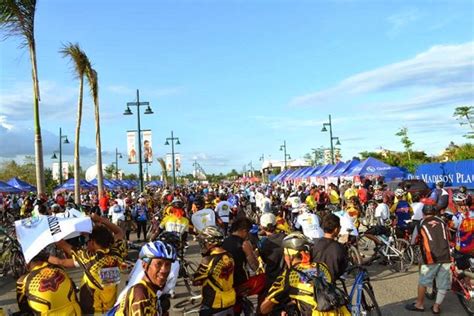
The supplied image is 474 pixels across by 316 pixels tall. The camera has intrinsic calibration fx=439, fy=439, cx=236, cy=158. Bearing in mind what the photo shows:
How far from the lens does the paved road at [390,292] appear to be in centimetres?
716

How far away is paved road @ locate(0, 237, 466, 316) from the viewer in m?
7.16

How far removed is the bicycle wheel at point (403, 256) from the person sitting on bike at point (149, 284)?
8.24m

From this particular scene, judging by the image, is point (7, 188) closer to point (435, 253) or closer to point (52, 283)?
point (435, 253)

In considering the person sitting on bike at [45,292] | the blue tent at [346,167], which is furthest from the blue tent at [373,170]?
the person sitting on bike at [45,292]

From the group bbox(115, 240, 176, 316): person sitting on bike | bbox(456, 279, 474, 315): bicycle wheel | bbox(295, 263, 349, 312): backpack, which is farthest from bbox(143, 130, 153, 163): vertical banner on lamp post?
bbox(115, 240, 176, 316): person sitting on bike

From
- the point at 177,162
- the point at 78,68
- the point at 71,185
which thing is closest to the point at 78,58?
the point at 78,68

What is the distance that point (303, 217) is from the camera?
9117 millimetres

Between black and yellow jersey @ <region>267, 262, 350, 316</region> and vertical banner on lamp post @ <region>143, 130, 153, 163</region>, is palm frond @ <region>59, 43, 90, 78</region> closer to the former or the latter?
vertical banner on lamp post @ <region>143, 130, 153, 163</region>

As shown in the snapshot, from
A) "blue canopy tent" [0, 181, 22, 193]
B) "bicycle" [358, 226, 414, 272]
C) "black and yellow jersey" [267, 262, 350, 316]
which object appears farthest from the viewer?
"blue canopy tent" [0, 181, 22, 193]

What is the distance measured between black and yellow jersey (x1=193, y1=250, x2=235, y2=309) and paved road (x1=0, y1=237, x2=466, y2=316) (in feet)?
10.9

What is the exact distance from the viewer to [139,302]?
277cm

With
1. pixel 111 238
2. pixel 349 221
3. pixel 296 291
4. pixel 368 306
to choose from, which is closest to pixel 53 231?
pixel 111 238

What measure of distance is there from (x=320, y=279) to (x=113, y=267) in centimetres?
199

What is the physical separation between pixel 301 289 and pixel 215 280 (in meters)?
1.07
